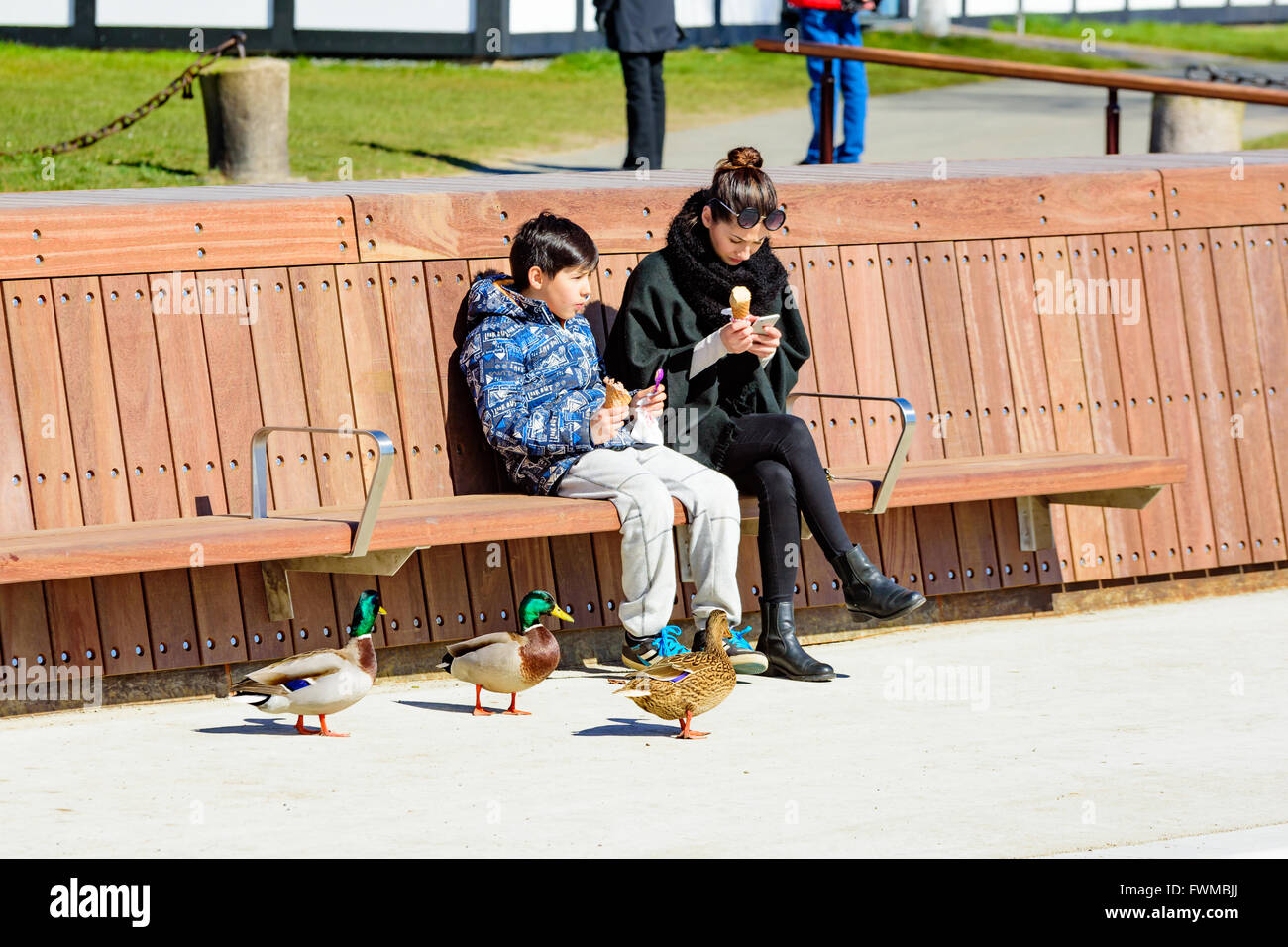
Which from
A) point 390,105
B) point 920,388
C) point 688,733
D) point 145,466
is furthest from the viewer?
point 390,105

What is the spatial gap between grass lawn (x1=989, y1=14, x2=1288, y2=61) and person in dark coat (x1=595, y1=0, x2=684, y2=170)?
64.8 ft

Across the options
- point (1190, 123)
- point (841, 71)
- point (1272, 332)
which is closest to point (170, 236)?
point (1272, 332)

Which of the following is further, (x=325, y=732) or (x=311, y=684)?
(x=325, y=732)

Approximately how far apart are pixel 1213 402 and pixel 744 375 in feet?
7.35

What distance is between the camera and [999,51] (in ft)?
87.5

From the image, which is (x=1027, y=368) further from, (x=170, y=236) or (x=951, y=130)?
(x=951, y=130)

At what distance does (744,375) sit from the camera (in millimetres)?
6621

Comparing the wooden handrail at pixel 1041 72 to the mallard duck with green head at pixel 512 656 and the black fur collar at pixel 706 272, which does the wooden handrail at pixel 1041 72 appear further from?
the mallard duck with green head at pixel 512 656

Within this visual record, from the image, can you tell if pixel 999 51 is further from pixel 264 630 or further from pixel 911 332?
pixel 264 630

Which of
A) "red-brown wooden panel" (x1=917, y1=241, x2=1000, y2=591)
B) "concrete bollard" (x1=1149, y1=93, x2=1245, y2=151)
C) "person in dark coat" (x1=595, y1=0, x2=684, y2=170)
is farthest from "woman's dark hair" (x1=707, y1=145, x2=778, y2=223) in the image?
"concrete bollard" (x1=1149, y1=93, x2=1245, y2=151)

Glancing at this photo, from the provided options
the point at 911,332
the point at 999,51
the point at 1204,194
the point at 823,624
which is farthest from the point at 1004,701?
the point at 999,51

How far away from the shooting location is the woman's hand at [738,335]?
630 centimetres

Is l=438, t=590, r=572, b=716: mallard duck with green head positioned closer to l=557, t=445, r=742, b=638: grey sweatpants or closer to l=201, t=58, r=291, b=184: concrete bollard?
l=557, t=445, r=742, b=638: grey sweatpants
